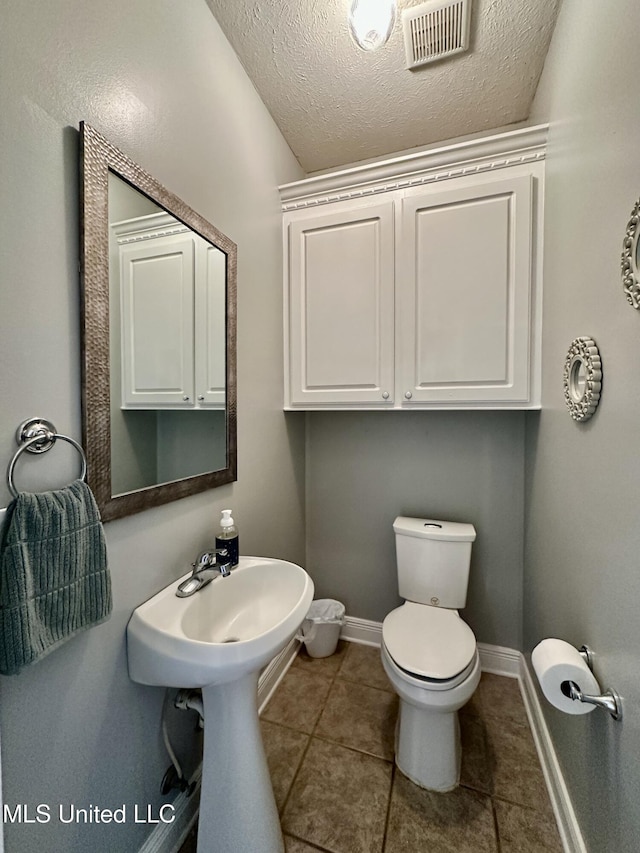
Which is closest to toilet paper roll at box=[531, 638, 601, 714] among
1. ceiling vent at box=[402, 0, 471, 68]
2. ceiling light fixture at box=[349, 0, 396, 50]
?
ceiling light fixture at box=[349, 0, 396, 50]

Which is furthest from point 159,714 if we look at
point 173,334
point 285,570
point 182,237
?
point 182,237

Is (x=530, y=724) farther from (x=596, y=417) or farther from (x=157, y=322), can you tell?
(x=157, y=322)

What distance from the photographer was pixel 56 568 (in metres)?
0.67

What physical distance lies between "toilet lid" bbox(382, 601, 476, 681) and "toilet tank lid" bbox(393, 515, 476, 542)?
1.06 feet

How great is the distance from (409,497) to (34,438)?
5.38 feet

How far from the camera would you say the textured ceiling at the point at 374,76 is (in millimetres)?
1204

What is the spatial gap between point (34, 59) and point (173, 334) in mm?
609

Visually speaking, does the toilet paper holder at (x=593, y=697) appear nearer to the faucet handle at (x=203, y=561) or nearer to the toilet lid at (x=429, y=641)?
the toilet lid at (x=429, y=641)

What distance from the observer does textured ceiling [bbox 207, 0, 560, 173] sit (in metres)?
1.20

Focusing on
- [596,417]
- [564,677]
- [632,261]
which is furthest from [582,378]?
[564,677]

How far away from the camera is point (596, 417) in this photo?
2.92 ft

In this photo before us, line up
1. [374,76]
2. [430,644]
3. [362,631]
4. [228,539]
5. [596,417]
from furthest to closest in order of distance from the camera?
1. [362,631]
2. [374,76]
3. [430,644]
4. [228,539]
5. [596,417]

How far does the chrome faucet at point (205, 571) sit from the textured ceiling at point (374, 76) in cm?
190

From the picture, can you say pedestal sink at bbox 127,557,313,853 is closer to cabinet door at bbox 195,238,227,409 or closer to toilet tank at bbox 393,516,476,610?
cabinet door at bbox 195,238,227,409
